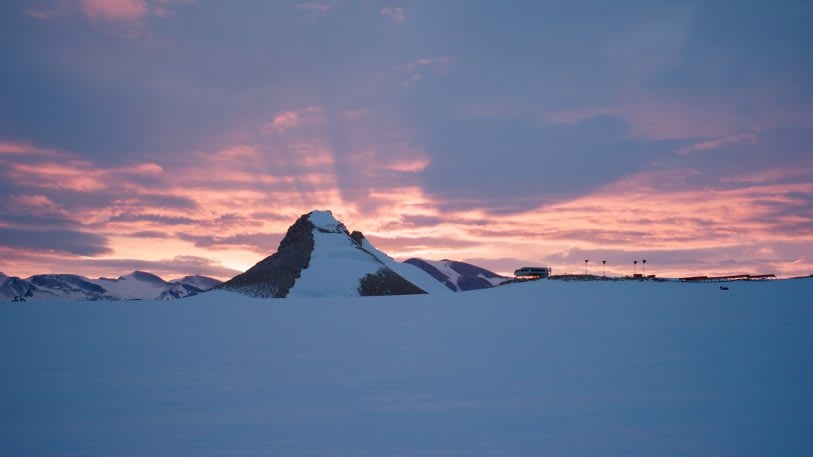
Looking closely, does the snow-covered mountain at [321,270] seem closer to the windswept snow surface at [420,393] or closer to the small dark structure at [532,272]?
the small dark structure at [532,272]

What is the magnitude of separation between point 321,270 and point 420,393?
87093mm

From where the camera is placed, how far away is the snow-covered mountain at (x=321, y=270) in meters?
93.5

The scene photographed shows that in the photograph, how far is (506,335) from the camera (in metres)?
27.0

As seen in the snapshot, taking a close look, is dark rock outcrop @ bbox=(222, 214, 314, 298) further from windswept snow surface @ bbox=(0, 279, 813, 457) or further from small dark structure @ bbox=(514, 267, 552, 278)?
windswept snow surface @ bbox=(0, 279, 813, 457)

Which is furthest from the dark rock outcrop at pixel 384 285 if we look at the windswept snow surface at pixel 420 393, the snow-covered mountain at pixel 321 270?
the windswept snow surface at pixel 420 393

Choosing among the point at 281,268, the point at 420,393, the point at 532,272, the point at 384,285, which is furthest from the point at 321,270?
the point at 420,393

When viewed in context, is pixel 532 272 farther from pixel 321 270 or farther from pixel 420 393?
pixel 420 393

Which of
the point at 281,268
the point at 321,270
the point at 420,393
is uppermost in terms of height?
the point at 281,268

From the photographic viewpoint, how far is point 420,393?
14.0 m

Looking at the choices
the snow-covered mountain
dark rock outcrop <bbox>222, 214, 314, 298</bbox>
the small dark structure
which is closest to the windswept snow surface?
the snow-covered mountain

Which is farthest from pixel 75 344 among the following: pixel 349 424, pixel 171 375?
pixel 349 424

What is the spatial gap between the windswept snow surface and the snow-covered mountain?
65.1 m

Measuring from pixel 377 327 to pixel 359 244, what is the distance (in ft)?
318

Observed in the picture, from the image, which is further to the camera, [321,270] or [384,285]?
[321,270]
